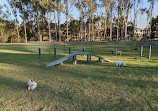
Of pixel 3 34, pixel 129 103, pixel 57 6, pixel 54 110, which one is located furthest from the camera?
pixel 3 34

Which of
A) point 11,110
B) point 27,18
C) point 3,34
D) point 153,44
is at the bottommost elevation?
point 11,110

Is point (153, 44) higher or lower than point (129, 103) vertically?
higher

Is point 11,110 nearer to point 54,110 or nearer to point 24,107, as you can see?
point 24,107

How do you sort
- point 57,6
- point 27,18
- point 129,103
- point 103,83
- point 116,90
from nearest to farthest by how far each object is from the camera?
point 129,103 → point 116,90 → point 103,83 → point 57,6 → point 27,18

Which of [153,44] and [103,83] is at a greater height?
[153,44]

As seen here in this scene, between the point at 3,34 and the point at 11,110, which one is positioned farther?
the point at 3,34

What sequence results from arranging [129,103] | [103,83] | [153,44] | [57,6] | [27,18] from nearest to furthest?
1. [129,103]
2. [103,83]
3. [153,44]
4. [57,6]
5. [27,18]

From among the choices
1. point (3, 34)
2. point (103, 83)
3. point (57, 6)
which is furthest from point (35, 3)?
point (103, 83)

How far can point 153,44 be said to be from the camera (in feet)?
63.6

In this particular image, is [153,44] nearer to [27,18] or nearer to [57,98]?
[57,98]

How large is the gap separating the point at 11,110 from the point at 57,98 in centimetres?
108

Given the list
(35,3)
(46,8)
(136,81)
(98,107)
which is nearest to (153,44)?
(136,81)

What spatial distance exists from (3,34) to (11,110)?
54.0 metres

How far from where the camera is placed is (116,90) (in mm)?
3840
